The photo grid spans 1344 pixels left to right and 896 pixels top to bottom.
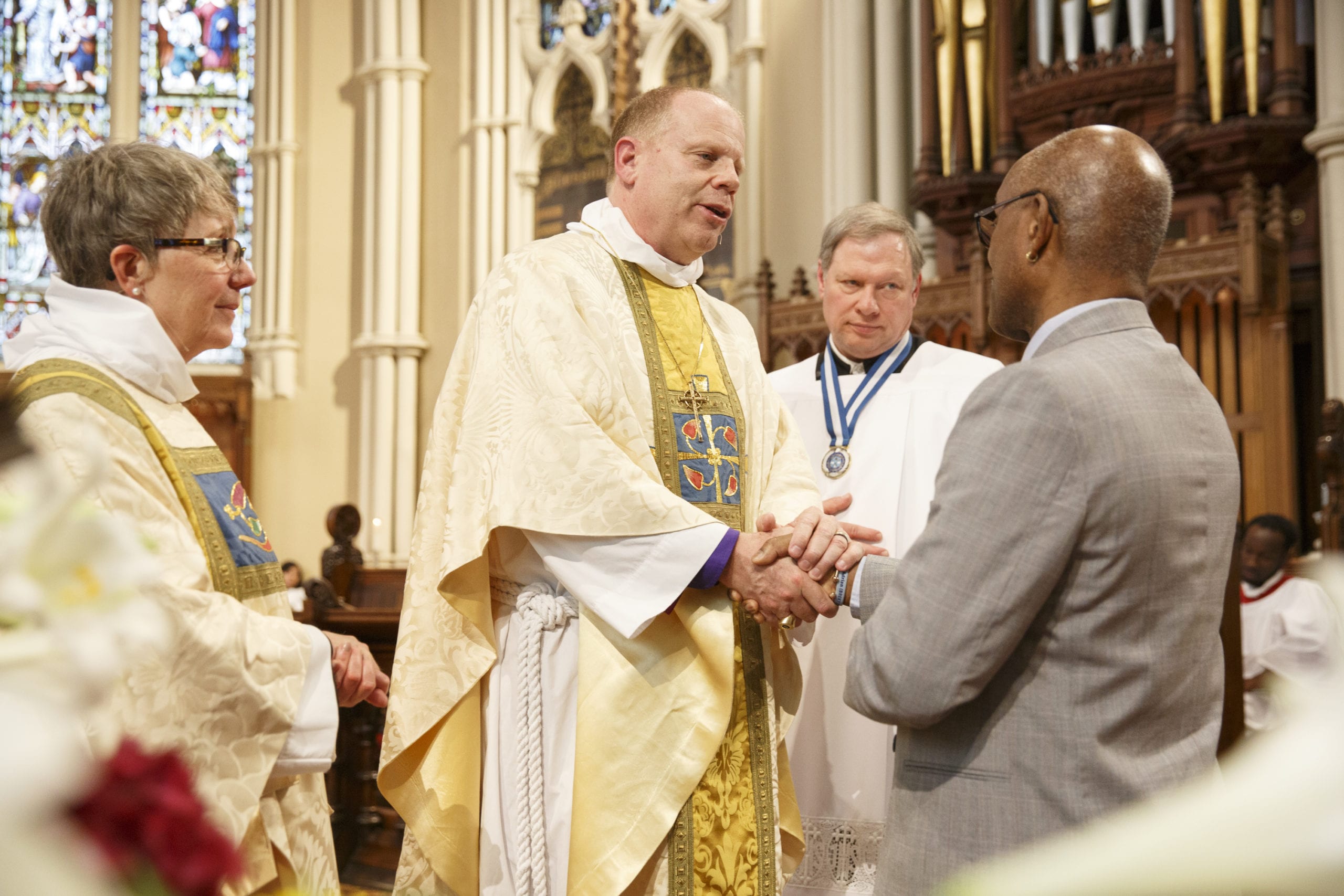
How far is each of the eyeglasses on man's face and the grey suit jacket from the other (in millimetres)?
1174

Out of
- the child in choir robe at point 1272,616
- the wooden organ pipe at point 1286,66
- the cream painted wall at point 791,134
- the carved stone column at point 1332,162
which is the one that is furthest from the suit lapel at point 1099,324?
the cream painted wall at point 791,134

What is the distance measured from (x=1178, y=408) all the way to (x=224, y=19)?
12155 mm

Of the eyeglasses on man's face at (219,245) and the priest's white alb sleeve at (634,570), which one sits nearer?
the eyeglasses on man's face at (219,245)

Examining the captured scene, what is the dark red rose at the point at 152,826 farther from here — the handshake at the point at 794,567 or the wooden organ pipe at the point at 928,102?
the wooden organ pipe at the point at 928,102

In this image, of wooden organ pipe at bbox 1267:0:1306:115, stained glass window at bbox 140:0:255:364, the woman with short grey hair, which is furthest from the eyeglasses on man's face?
stained glass window at bbox 140:0:255:364

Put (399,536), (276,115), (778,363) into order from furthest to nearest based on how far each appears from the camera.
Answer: (276,115)
(399,536)
(778,363)

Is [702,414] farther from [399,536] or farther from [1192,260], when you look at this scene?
[399,536]

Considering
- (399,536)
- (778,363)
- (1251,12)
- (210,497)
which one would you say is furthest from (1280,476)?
(399,536)

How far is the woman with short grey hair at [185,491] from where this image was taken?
179 centimetres

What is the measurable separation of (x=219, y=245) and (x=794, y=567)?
1094mm

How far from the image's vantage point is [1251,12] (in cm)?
665

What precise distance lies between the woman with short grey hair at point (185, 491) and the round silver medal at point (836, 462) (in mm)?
1576

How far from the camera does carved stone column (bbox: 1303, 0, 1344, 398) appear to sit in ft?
21.4

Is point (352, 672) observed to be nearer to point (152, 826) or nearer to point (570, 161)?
point (152, 826)
